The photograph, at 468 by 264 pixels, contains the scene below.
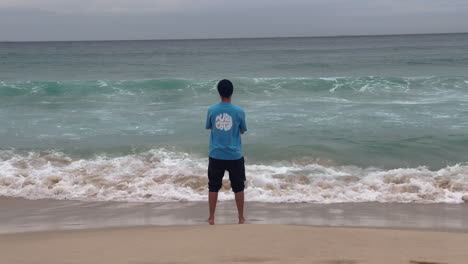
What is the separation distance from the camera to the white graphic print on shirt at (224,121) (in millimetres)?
5266

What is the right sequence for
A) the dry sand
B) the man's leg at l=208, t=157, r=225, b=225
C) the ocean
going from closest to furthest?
the dry sand → the man's leg at l=208, t=157, r=225, b=225 → the ocean

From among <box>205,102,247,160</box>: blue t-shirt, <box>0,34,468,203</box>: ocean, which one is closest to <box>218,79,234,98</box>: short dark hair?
<box>205,102,247,160</box>: blue t-shirt

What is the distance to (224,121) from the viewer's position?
17.3 feet

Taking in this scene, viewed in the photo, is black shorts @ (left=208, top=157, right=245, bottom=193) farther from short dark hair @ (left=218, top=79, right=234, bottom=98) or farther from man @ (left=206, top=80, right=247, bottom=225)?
short dark hair @ (left=218, top=79, right=234, bottom=98)

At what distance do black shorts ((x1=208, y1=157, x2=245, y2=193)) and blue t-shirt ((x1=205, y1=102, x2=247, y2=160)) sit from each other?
0.06 metres

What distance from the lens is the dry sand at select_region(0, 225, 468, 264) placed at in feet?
13.2

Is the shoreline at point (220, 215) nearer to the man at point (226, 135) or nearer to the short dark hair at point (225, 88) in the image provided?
the man at point (226, 135)

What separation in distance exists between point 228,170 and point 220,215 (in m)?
1.07

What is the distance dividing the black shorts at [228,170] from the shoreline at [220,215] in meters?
0.62

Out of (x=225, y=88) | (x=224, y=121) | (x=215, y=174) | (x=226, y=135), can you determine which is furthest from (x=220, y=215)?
(x=225, y=88)

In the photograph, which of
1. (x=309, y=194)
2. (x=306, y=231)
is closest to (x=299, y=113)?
(x=309, y=194)

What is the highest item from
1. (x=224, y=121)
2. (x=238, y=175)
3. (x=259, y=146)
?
(x=224, y=121)

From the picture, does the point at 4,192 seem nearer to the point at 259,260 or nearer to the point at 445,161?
the point at 259,260

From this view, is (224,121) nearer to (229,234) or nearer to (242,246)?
(229,234)
